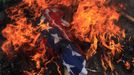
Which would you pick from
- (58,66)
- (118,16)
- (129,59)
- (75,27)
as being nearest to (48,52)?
(58,66)

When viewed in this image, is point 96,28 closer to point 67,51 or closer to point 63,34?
point 63,34

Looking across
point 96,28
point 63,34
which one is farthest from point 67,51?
point 96,28

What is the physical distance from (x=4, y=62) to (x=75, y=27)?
2.29m

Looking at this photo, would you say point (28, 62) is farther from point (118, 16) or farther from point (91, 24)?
point (118, 16)

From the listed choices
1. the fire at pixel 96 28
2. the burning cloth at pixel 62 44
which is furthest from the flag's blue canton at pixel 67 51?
the fire at pixel 96 28

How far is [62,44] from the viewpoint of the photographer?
8.23 metres

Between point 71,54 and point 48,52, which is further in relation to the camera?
point 48,52

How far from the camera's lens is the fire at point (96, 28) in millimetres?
9016

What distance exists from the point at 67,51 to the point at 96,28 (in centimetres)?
167

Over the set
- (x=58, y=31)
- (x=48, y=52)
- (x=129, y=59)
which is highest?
(x=58, y=31)

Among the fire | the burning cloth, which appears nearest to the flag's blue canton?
the burning cloth

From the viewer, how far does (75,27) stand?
353 inches

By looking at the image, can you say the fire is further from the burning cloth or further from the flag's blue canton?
the flag's blue canton

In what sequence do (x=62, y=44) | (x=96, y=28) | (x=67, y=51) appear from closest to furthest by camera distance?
(x=67, y=51) → (x=62, y=44) → (x=96, y=28)
